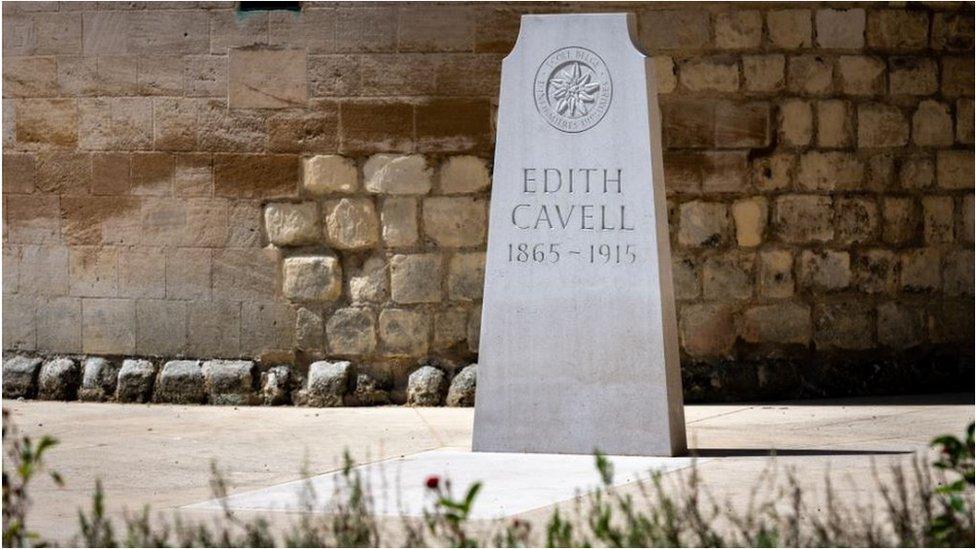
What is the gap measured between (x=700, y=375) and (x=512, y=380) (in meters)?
2.62

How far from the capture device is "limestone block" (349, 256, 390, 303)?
10359mm

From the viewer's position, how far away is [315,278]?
34.1ft

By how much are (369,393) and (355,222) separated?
1.02m

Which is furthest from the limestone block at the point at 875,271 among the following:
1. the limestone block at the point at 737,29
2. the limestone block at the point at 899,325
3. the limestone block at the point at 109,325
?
the limestone block at the point at 109,325

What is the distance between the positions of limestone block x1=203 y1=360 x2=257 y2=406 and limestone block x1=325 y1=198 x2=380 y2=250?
956 mm

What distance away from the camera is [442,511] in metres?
6.38

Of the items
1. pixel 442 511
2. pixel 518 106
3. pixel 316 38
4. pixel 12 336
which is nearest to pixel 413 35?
pixel 316 38

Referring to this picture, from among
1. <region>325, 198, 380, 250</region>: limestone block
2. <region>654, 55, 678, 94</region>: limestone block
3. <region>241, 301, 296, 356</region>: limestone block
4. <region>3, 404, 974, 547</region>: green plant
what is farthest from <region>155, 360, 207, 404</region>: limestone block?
<region>3, 404, 974, 547</region>: green plant

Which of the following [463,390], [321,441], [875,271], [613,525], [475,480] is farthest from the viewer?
[875,271]

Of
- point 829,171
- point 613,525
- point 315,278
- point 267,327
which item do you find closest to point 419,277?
point 315,278

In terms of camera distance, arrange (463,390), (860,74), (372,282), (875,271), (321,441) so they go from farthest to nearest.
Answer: (875,271) < (860,74) < (372,282) < (463,390) < (321,441)

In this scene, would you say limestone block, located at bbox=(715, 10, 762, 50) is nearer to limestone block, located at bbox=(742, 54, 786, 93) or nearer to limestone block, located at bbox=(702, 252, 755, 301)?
limestone block, located at bbox=(742, 54, 786, 93)

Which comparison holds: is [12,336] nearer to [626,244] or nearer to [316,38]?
[316,38]

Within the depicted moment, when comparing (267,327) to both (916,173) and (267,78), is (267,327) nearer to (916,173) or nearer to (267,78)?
(267,78)
